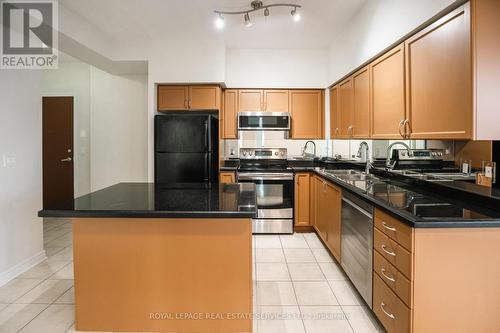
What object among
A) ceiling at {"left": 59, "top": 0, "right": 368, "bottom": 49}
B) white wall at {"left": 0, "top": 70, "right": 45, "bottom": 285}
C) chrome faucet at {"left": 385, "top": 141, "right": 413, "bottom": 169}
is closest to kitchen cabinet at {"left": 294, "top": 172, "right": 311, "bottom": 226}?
chrome faucet at {"left": 385, "top": 141, "right": 413, "bottom": 169}

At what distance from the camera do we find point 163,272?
197cm

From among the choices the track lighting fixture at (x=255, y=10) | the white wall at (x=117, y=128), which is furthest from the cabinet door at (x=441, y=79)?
the white wall at (x=117, y=128)

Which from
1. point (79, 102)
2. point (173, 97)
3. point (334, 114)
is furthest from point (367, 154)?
point (79, 102)

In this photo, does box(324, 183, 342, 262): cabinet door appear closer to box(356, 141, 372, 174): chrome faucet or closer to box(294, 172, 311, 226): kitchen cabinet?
box(356, 141, 372, 174): chrome faucet

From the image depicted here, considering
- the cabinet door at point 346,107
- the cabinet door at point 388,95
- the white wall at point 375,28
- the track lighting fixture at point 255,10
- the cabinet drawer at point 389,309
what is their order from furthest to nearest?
1. the cabinet door at point 346,107
2. the track lighting fixture at point 255,10
3. the cabinet door at point 388,95
4. the white wall at point 375,28
5. the cabinet drawer at point 389,309

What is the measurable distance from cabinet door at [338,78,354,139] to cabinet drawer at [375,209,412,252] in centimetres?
180

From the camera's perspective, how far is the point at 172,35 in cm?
398

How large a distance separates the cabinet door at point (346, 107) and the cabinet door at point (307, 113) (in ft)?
2.19

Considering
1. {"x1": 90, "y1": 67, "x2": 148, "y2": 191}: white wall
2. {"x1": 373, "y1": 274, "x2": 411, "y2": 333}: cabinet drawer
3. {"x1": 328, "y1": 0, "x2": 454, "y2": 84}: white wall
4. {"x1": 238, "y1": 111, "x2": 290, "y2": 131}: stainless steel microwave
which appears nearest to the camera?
{"x1": 373, "y1": 274, "x2": 411, "y2": 333}: cabinet drawer

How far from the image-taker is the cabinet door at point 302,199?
14.1 feet

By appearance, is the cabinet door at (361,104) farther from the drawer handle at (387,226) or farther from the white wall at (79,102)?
the white wall at (79,102)

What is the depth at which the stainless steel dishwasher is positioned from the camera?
2.19 metres

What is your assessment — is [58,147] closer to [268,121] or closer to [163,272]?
[268,121]

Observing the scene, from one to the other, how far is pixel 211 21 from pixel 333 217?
2.53 meters
